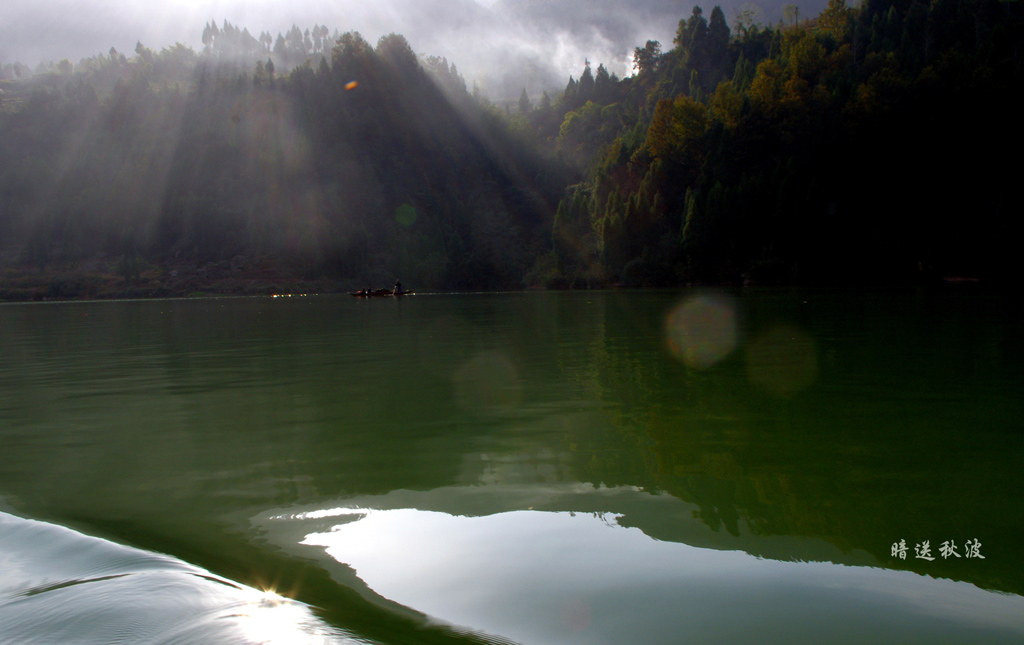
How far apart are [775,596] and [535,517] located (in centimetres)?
152

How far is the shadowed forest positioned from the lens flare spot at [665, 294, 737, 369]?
54634 millimetres

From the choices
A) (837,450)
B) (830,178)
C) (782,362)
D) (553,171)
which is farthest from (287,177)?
(837,450)

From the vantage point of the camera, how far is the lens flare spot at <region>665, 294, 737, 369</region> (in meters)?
11.7

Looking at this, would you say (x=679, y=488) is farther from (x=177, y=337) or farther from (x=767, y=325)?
(x=177, y=337)

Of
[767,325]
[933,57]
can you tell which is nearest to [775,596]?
[767,325]

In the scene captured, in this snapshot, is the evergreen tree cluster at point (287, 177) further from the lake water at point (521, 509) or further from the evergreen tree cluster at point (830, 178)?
the lake water at point (521, 509)

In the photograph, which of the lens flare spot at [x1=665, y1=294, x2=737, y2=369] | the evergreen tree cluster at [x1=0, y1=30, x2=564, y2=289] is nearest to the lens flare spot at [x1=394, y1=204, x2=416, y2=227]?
the evergreen tree cluster at [x1=0, y1=30, x2=564, y2=289]

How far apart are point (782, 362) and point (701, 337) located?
4744mm

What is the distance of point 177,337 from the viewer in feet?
60.2

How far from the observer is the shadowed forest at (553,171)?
74938mm

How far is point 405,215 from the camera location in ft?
496

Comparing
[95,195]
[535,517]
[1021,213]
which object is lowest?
[535,517]

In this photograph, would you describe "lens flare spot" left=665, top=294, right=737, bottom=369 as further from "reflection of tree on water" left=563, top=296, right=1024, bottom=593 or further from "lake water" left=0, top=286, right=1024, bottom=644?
"lake water" left=0, top=286, right=1024, bottom=644

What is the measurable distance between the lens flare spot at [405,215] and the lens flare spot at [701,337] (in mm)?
131037
